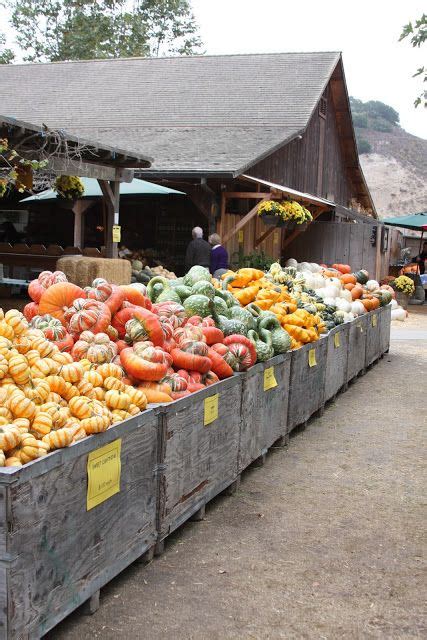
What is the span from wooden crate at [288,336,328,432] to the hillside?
79.3 m

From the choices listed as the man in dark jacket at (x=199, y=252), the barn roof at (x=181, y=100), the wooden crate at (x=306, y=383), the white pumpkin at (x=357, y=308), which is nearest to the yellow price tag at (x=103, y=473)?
the wooden crate at (x=306, y=383)

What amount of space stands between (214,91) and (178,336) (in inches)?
677

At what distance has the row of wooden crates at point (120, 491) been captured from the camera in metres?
2.85

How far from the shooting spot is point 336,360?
27.7 ft

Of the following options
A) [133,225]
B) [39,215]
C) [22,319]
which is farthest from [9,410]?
[39,215]

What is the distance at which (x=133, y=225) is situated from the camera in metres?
17.5

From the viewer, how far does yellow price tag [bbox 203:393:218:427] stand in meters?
4.56

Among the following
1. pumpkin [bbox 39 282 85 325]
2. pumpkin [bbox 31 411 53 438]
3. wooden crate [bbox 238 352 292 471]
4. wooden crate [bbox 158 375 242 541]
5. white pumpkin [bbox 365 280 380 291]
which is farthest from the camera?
white pumpkin [bbox 365 280 380 291]

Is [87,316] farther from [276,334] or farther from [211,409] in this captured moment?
[276,334]

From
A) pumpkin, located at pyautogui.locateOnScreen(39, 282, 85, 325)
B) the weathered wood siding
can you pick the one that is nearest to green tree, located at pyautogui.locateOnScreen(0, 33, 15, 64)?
the weathered wood siding

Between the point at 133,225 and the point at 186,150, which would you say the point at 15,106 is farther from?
the point at 186,150

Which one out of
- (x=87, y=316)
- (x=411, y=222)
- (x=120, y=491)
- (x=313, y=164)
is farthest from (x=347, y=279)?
(x=411, y=222)

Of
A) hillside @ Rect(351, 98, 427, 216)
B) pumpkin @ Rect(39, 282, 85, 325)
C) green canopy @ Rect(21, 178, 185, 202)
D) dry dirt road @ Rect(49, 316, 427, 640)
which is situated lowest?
dry dirt road @ Rect(49, 316, 427, 640)

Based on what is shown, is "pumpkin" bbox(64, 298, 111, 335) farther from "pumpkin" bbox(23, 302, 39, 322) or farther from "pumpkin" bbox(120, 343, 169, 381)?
"pumpkin" bbox(23, 302, 39, 322)
